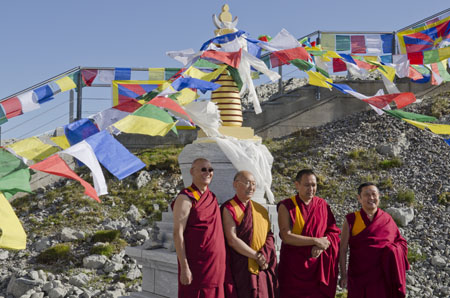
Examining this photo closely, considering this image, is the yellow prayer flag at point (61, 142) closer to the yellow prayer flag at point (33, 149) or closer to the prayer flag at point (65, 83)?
the yellow prayer flag at point (33, 149)

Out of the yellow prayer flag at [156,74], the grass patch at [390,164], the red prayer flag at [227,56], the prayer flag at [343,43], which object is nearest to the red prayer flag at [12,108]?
the yellow prayer flag at [156,74]

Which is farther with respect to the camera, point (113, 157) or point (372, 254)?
point (372, 254)

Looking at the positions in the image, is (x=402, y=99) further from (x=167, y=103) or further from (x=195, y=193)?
(x=195, y=193)

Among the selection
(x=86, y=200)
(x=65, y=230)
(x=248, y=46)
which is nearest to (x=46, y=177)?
(x=86, y=200)

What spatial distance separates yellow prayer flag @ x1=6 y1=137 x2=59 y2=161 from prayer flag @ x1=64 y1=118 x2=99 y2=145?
0.28m

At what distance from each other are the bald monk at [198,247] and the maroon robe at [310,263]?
0.66 meters

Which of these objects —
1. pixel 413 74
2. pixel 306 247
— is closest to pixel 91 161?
pixel 306 247

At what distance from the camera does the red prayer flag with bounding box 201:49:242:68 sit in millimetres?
5707

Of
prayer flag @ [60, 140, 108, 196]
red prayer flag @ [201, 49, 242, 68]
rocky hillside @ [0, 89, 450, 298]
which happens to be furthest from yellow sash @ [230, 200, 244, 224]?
rocky hillside @ [0, 89, 450, 298]

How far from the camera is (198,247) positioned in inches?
156

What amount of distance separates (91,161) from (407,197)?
7727 mm

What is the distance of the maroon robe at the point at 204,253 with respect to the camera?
3936 millimetres

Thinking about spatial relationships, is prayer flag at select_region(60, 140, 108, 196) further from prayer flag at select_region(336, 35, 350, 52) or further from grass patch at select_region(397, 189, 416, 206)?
prayer flag at select_region(336, 35, 350, 52)

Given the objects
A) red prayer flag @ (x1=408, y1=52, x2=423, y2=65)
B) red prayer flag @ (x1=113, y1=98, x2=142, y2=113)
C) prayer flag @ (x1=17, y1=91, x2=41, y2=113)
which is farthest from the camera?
red prayer flag @ (x1=408, y1=52, x2=423, y2=65)
